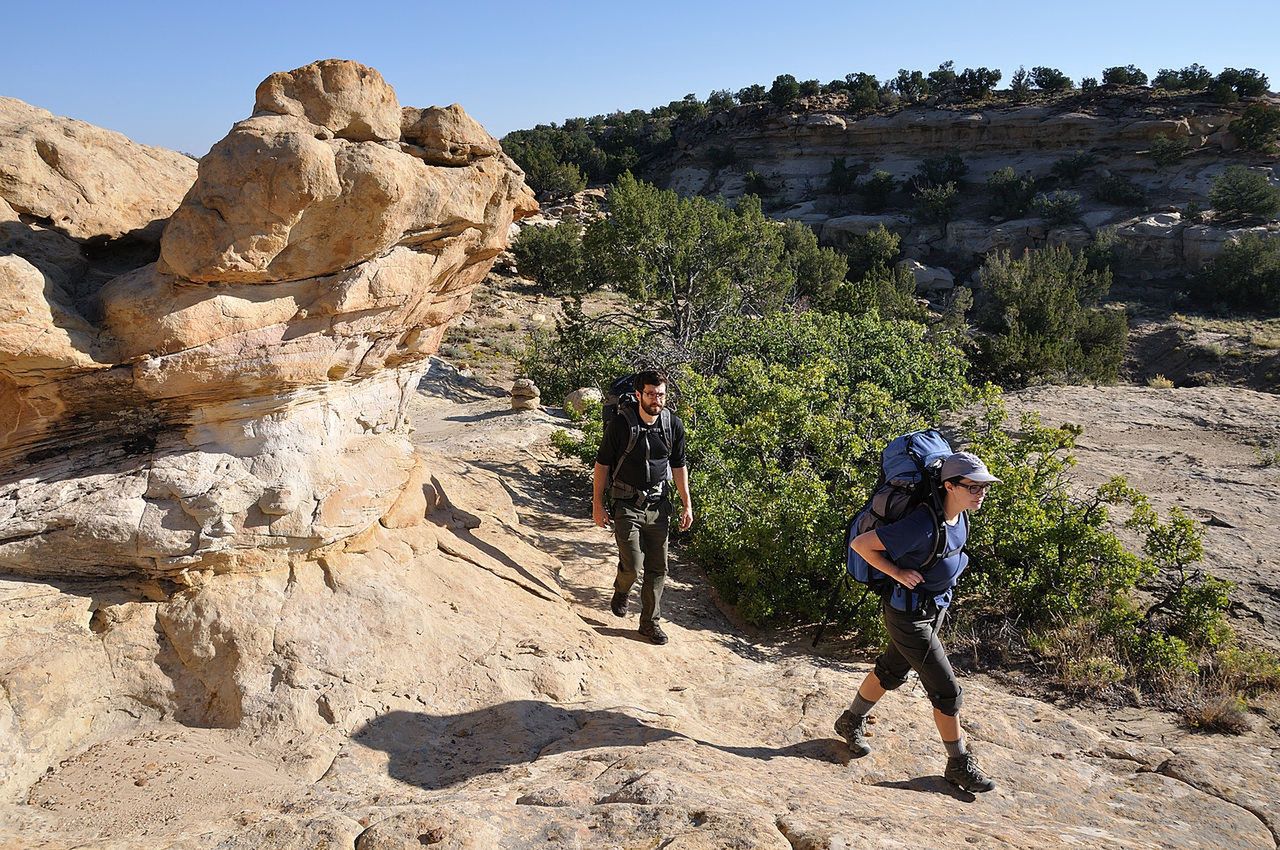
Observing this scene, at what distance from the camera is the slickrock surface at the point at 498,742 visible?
9.52ft

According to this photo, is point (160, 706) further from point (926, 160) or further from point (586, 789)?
point (926, 160)

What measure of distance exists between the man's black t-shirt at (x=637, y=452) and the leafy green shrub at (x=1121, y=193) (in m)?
38.5

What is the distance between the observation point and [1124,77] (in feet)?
140

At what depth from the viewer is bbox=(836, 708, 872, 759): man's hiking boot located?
3947 millimetres

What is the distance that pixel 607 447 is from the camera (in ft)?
16.3

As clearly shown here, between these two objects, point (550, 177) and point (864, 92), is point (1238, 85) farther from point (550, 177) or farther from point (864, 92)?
point (550, 177)

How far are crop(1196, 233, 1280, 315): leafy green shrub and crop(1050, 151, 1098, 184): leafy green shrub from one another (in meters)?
11.6

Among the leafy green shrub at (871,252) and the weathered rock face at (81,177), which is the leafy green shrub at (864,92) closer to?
the leafy green shrub at (871,252)

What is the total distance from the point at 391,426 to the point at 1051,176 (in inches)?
1658

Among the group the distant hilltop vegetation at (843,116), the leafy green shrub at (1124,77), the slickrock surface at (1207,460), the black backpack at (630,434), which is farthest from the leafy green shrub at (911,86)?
the black backpack at (630,434)

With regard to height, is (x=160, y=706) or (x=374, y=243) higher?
(x=374, y=243)

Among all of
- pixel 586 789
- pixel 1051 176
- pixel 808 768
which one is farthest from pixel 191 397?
pixel 1051 176

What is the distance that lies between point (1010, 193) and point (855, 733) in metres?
40.0

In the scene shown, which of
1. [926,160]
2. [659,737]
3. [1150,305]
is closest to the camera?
[659,737]
